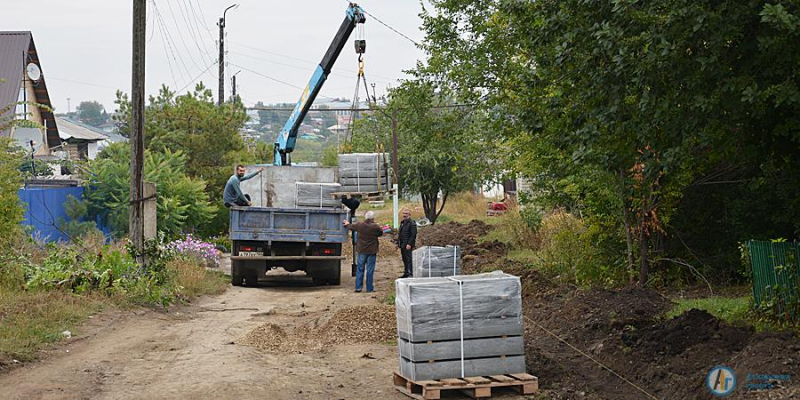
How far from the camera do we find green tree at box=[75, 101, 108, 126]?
172 m

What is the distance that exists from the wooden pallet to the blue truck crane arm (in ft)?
49.1

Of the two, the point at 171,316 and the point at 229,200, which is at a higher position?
the point at 229,200

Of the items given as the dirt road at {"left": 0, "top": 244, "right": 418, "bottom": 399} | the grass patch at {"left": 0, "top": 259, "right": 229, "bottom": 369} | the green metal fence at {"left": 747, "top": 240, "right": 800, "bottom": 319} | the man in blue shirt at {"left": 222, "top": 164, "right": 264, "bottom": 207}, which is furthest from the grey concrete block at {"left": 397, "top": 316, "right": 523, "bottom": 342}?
the man in blue shirt at {"left": 222, "top": 164, "right": 264, "bottom": 207}

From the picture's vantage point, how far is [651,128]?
9.49 m

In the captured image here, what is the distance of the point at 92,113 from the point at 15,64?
14943 centimetres

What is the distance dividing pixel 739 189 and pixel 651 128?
624 cm

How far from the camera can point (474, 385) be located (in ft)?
29.3

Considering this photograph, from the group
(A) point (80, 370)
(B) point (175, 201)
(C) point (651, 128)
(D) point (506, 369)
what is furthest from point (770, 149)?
(B) point (175, 201)

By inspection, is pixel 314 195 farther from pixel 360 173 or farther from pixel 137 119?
pixel 137 119

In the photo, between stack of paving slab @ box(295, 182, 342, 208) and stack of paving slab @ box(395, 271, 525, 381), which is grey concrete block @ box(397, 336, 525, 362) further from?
stack of paving slab @ box(295, 182, 342, 208)

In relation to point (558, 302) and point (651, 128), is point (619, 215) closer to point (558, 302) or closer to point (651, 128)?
point (558, 302)

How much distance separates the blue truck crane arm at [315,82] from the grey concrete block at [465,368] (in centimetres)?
1480

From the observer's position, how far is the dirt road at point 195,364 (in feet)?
30.9

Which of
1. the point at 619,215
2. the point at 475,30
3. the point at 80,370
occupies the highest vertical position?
the point at 475,30
